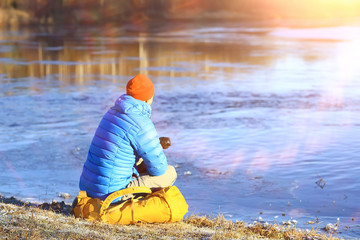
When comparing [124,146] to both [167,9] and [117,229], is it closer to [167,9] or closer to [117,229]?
[117,229]

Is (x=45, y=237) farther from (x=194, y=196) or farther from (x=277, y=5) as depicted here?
(x=277, y=5)

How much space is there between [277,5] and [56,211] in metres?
81.4

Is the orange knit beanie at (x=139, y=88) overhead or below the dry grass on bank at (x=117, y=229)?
overhead

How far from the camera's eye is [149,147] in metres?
5.39

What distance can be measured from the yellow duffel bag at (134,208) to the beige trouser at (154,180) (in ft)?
0.36

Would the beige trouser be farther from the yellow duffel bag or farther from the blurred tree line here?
the blurred tree line

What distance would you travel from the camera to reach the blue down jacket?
211 inches

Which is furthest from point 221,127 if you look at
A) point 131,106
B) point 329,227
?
point 131,106

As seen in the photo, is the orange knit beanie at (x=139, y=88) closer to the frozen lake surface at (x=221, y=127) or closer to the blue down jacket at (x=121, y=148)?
the blue down jacket at (x=121, y=148)

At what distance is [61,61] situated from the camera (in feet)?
78.4

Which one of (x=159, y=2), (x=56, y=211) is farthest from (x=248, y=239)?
(x=159, y=2)

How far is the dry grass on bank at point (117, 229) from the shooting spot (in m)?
4.87

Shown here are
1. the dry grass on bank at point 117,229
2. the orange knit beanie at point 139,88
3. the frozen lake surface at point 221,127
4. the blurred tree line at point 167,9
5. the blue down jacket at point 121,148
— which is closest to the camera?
the dry grass on bank at point 117,229

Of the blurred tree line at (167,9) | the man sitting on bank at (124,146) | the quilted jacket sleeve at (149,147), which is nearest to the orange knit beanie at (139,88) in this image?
the man sitting on bank at (124,146)
